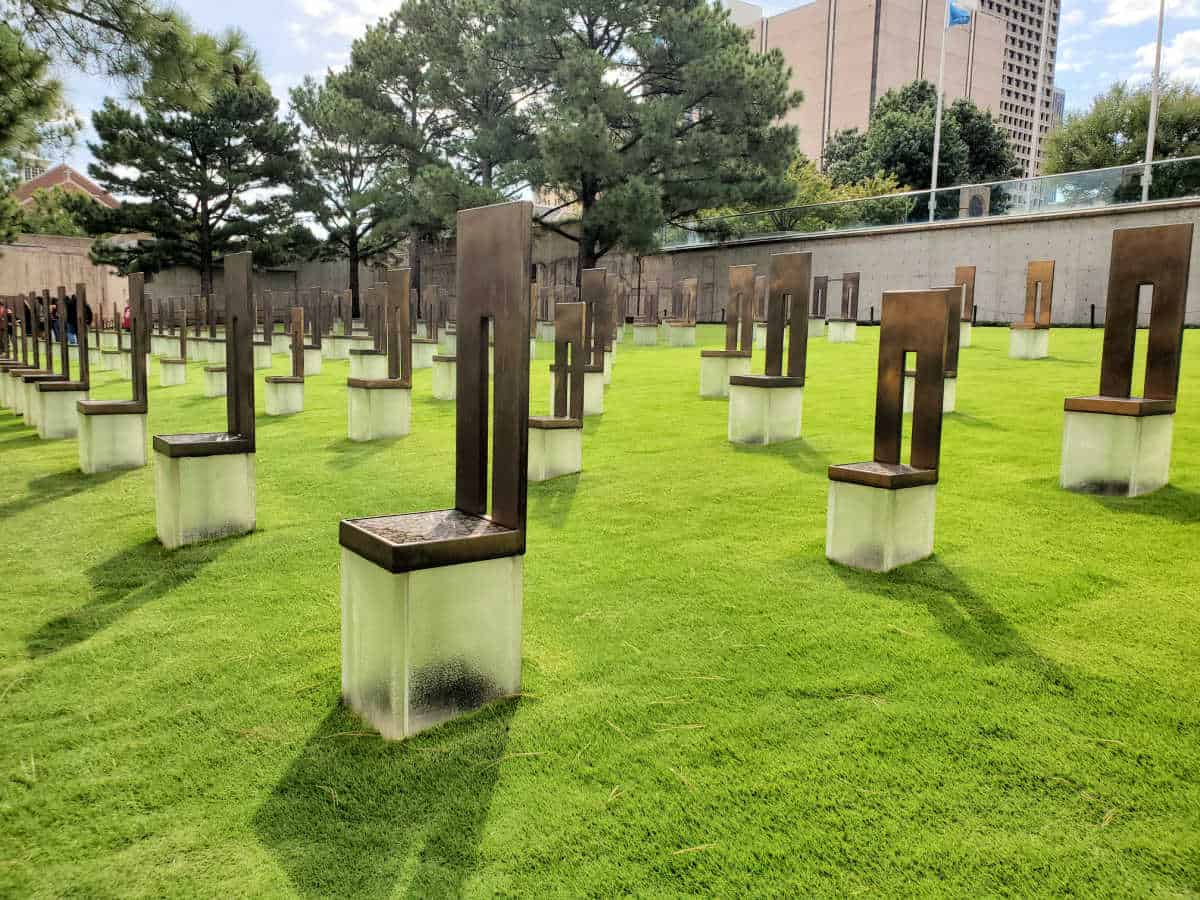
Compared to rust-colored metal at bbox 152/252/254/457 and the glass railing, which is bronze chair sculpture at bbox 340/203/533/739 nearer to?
rust-colored metal at bbox 152/252/254/457

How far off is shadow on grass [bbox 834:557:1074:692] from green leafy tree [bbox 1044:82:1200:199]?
34.4 meters

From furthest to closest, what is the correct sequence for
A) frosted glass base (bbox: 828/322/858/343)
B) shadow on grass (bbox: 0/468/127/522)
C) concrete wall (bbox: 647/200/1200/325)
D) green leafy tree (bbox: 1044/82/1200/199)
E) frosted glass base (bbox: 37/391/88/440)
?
green leafy tree (bbox: 1044/82/1200/199) < concrete wall (bbox: 647/200/1200/325) < frosted glass base (bbox: 828/322/858/343) < frosted glass base (bbox: 37/391/88/440) < shadow on grass (bbox: 0/468/127/522)

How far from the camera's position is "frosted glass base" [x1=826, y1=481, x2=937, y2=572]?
3779 millimetres

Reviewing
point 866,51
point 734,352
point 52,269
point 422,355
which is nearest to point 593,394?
point 734,352

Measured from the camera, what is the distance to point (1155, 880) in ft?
6.23

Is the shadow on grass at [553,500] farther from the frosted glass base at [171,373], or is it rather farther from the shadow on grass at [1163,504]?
the frosted glass base at [171,373]

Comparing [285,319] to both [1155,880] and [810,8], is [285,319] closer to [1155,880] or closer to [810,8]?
[1155,880]

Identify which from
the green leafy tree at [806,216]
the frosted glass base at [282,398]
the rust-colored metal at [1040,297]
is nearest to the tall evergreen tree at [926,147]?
the green leafy tree at [806,216]

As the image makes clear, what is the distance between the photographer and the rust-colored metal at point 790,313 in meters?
6.76

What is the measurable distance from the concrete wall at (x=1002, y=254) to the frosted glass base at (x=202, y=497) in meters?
18.5

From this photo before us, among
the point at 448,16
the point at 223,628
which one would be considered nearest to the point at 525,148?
the point at 448,16

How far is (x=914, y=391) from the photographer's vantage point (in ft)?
13.2

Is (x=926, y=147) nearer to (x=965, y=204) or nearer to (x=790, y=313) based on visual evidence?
(x=965, y=204)

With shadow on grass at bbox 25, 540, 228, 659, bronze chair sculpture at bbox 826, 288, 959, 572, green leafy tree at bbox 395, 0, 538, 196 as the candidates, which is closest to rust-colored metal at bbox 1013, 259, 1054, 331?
bronze chair sculpture at bbox 826, 288, 959, 572
